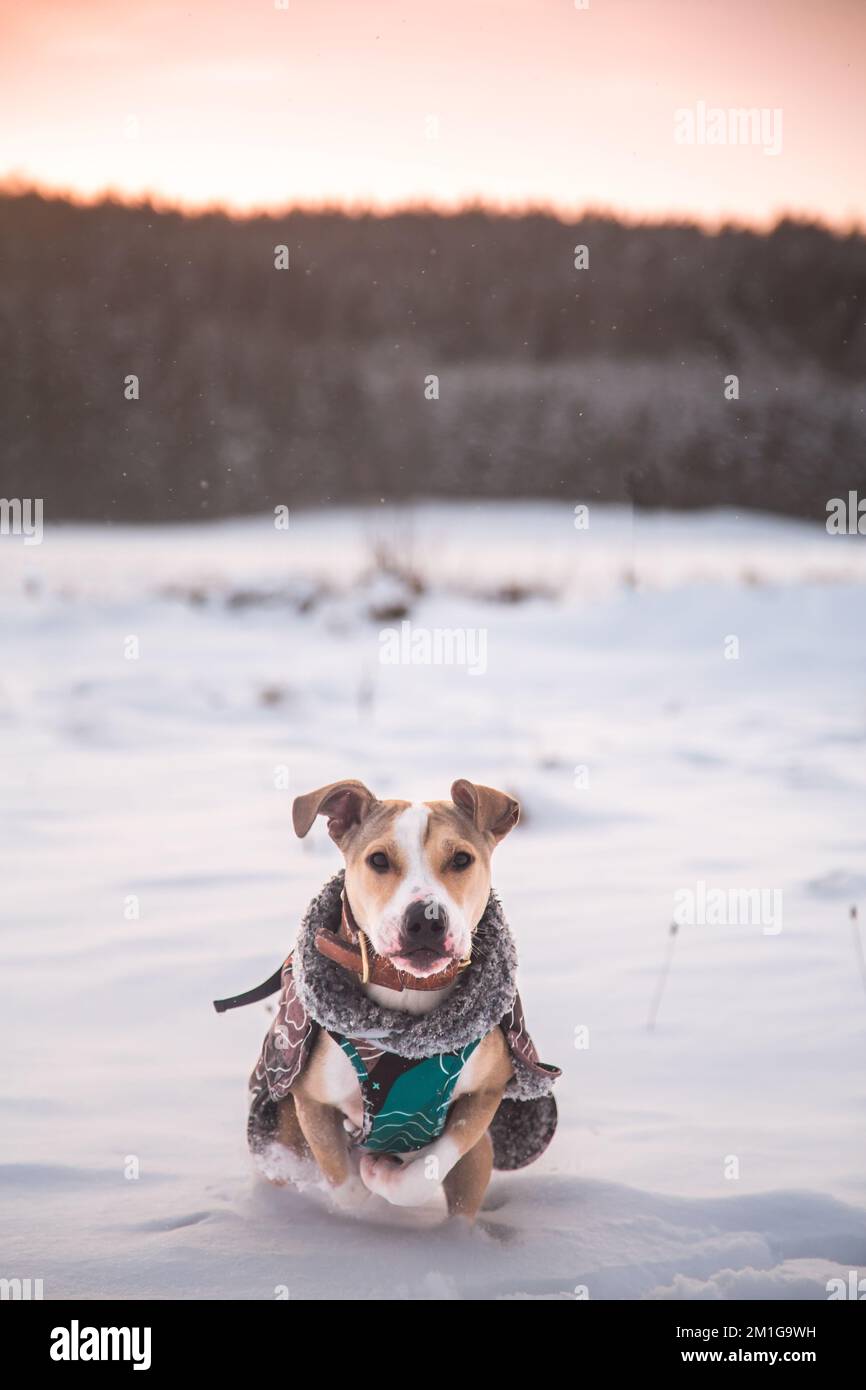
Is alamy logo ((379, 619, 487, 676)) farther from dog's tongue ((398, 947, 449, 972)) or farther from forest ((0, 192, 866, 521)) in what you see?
forest ((0, 192, 866, 521))

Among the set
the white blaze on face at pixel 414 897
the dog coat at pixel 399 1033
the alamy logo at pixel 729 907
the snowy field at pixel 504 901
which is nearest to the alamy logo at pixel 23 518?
the snowy field at pixel 504 901

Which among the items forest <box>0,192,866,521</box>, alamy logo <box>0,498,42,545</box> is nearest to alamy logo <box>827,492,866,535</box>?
forest <box>0,192,866,521</box>

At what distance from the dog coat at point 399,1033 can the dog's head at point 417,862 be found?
98 millimetres

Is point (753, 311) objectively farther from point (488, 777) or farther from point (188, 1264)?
point (188, 1264)

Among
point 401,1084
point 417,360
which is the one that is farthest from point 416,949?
point 417,360

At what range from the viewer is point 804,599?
10586 mm

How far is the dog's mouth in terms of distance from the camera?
2303 millimetres

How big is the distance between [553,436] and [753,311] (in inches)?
503

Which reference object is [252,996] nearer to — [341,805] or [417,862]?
[341,805]

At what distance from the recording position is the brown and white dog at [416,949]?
2332 mm
